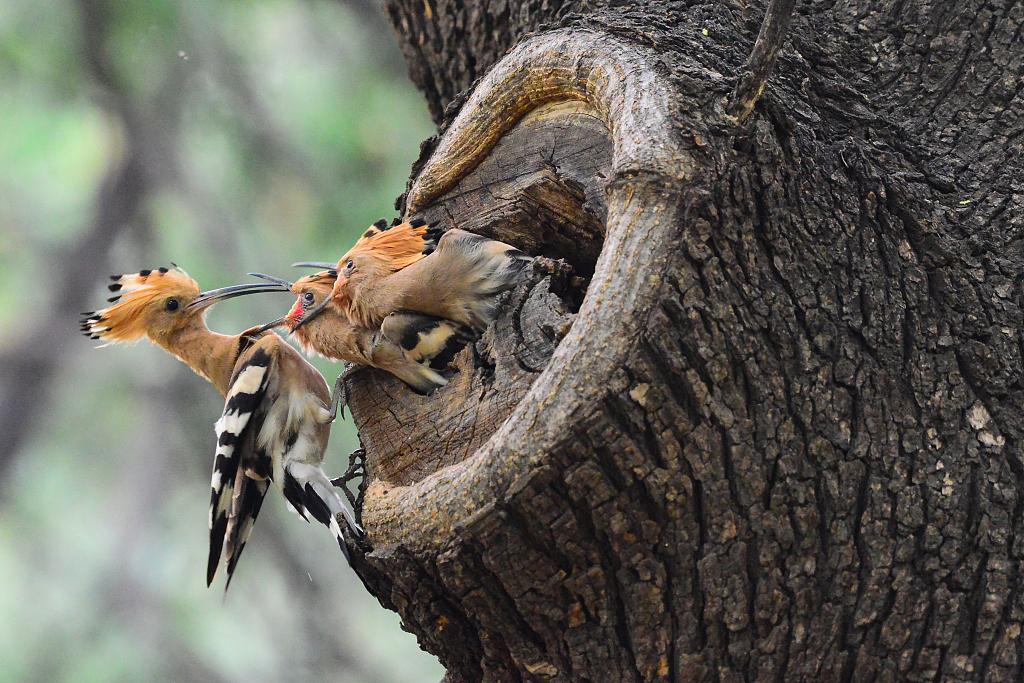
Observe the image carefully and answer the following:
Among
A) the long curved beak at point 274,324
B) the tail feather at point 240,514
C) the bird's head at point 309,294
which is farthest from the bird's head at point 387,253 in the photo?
the tail feather at point 240,514

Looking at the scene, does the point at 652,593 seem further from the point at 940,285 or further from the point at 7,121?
the point at 7,121

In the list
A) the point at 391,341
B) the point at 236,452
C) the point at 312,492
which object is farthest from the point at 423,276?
the point at 236,452

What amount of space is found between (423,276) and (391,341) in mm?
146

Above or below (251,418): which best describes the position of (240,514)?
below

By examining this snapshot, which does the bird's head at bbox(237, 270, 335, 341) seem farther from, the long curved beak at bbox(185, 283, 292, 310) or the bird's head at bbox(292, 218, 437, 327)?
the long curved beak at bbox(185, 283, 292, 310)

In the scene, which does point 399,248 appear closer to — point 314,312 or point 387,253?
point 387,253

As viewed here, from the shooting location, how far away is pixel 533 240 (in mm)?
2131

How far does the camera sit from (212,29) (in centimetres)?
473

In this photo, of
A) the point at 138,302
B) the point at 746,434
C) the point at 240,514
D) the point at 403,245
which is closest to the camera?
the point at 746,434

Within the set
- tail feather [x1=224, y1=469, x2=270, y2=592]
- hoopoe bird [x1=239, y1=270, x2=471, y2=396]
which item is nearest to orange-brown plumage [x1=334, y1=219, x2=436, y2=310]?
hoopoe bird [x1=239, y1=270, x2=471, y2=396]

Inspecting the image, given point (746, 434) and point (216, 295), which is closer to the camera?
point (746, 434)

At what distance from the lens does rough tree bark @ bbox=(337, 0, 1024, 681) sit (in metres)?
1.40

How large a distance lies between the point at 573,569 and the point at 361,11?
388 cm

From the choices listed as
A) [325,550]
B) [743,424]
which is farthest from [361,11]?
[743,424]
